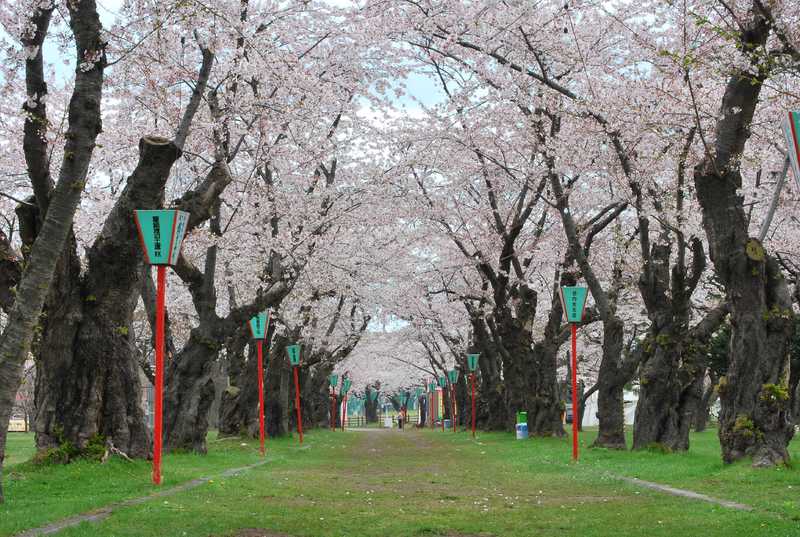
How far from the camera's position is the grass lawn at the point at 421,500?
7.06 m

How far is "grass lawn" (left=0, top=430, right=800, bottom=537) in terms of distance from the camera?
23.2 ft

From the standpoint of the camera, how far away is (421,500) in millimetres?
9711

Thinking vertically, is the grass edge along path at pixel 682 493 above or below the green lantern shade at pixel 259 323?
below

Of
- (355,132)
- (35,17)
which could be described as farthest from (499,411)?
(35,17)

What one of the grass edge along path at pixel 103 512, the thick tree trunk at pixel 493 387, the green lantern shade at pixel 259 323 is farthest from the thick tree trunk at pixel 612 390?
the thick tree trunk at pixel 493 387

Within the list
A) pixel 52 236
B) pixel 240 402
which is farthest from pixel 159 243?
pixel 240 402

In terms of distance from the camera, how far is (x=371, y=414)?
290ft

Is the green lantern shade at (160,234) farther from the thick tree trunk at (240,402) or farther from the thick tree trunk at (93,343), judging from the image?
the thick tree trunk at (240,402)

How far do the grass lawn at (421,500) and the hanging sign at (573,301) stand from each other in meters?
3.02

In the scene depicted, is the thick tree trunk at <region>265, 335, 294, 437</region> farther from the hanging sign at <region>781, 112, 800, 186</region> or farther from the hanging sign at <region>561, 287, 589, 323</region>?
the hanging sign at <region>781, 112, 800, 186</region>

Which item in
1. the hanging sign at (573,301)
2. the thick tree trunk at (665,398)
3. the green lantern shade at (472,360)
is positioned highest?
the hanging sign at (573,301)

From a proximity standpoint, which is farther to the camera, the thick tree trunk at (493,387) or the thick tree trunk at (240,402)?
the thick tree trunk at (493,387)

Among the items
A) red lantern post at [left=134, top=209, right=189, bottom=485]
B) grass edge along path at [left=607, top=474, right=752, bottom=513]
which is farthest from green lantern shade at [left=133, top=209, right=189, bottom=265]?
grass edge along path at [left=607, top=474, right=752, bottom=513]

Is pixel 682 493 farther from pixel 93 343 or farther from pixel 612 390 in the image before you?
pixel 612 390
